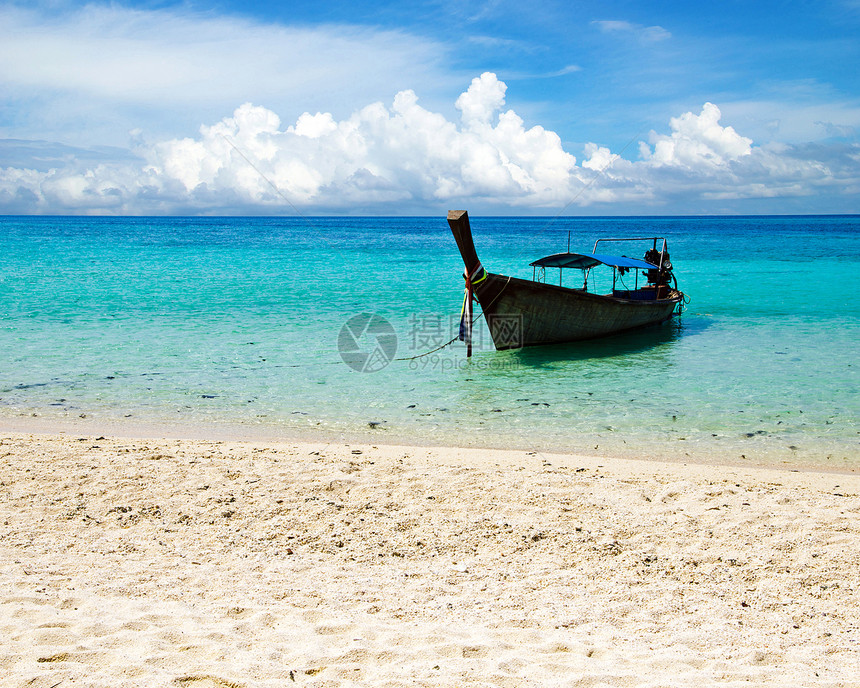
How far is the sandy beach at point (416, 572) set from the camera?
2967 mm

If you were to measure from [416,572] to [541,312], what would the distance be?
9.00m

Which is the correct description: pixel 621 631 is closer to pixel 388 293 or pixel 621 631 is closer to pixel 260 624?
pixel 260 624

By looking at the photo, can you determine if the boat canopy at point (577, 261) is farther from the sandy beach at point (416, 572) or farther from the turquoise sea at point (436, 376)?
the sandy beach at point (416, 572)

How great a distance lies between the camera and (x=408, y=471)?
586cm

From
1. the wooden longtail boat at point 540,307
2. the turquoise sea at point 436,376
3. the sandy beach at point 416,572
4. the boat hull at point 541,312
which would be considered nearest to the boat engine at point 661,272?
the turquoise sea at point 436,376

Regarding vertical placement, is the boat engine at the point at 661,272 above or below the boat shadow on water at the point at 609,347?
above

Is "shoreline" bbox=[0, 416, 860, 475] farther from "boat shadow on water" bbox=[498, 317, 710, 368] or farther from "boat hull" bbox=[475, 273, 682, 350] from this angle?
"boat hull" bbox=[475, 273, 682, 350]

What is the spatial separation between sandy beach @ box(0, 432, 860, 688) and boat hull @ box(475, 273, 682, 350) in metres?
5.90

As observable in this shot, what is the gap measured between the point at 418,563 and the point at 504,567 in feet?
1.88

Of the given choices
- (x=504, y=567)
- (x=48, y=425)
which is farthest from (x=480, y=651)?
(x=48, y=425)

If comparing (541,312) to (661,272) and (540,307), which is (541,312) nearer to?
(540,307)

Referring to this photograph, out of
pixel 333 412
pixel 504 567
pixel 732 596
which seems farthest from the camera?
pixel 333 412

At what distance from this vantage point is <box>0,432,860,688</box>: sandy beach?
117 inches

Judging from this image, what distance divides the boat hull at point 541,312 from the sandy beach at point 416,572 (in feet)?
19.3
